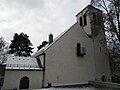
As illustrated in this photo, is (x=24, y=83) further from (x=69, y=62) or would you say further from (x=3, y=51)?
(x=3, y=51)

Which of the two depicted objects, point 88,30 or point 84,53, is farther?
point 88,30

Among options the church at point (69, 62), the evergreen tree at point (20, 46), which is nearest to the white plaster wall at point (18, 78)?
the church at point (69, 62)

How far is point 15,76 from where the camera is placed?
52.3 ft

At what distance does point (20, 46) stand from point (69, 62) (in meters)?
25.0

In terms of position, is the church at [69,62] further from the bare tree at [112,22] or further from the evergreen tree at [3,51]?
the evergreen tree at [3,51]

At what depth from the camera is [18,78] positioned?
52.6 feet

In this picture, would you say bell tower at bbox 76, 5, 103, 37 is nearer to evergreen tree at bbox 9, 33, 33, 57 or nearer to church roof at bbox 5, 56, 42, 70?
church roof at bbox 5, 56, 42, 70

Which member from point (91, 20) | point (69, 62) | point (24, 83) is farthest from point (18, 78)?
point (91, 20)

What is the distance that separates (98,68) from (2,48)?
2327cm

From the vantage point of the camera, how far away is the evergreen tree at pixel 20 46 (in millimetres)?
38406

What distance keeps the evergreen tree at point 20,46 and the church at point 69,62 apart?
20.2 m

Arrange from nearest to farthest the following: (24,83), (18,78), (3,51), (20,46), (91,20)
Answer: (18,78), (24,83), (91,20), (3,51), (20,46)

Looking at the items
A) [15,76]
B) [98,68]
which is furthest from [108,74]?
[15,76]

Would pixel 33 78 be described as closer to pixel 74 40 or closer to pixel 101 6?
pixel 74 40
